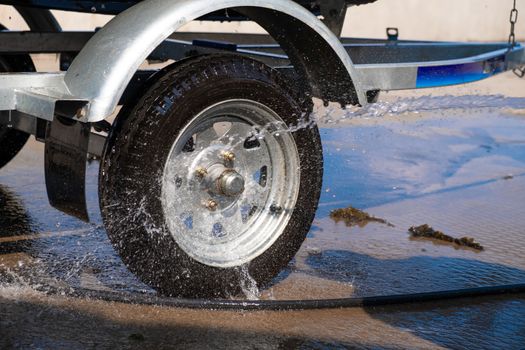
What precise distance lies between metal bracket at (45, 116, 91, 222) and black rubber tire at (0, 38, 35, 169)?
1.84 metres

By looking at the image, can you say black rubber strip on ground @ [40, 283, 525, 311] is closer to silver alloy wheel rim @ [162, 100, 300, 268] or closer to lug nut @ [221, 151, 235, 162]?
silver alloy wheel rim @ [162, 100, 300, 268]

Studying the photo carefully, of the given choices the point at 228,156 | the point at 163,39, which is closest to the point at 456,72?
the point at 228,156

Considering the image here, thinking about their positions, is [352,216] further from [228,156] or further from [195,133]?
[195,133]

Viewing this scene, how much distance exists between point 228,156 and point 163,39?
2.07 feet

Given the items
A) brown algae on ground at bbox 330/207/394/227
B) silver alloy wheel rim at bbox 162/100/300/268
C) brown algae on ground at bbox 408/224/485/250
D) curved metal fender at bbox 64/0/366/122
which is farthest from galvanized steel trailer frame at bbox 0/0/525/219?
brown algae on ground at bbox 330/207/394/227

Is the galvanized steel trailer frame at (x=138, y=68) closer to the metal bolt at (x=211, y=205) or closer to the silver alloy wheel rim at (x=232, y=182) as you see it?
the silver alloy wheel rim at (x=232, y=182)

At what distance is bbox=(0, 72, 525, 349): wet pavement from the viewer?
3516 millimetres

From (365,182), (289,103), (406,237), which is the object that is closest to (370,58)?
(365,182)

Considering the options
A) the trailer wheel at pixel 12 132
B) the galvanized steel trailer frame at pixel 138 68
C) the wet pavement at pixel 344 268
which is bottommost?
the wet pavement at pixel 344 268

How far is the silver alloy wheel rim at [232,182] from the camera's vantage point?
3738mm

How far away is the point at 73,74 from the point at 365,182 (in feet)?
10.2

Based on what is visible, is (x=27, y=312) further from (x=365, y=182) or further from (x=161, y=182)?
(x=365, y=182)

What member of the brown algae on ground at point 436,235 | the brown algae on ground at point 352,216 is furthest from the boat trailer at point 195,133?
the brown algae on ground at point 352,216

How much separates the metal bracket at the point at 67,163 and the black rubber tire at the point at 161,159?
3.7 inches
